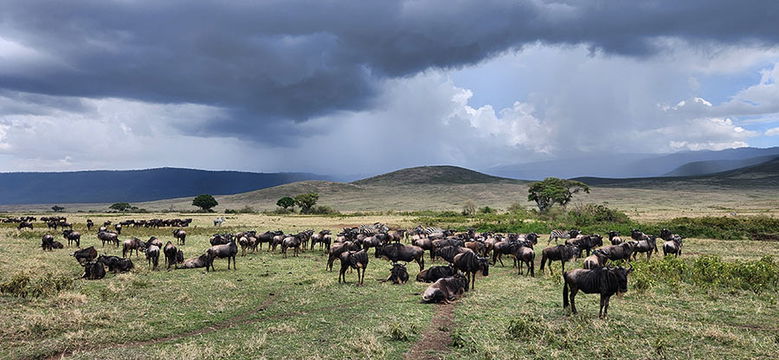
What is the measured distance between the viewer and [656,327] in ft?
38.4

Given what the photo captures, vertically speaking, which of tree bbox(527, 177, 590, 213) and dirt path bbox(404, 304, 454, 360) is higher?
tree bbox(527, 177, 590, 213)

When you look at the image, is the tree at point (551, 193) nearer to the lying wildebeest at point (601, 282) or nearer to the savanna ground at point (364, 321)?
the savanna ground at point (364, 321)

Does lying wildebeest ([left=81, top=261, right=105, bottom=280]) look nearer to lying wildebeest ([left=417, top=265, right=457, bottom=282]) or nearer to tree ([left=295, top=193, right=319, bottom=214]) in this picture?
lying wildebeest ([left=417, top=265, right=457, bottom=282])

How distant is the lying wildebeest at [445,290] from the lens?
15070mm

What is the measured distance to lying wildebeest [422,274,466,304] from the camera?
593 inches

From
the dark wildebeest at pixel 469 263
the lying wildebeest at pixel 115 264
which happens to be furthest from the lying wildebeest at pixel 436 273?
the lying wildebeest at pixel 115 264

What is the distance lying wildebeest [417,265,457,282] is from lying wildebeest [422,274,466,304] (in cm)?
159

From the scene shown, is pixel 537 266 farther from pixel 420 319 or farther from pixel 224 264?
pixel 224 264

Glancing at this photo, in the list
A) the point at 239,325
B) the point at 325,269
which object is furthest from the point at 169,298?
the point at 325,269

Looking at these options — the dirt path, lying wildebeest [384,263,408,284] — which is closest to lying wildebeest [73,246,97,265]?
lying wildebeest [384,263,408,284]

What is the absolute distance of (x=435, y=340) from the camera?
1115 centimetres

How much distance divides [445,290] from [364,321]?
3.86m

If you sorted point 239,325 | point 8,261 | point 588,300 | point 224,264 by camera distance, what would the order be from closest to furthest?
point 239,325 → point 588,300 → point 8,261 → point 224,264

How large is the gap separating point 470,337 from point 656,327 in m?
5.35
